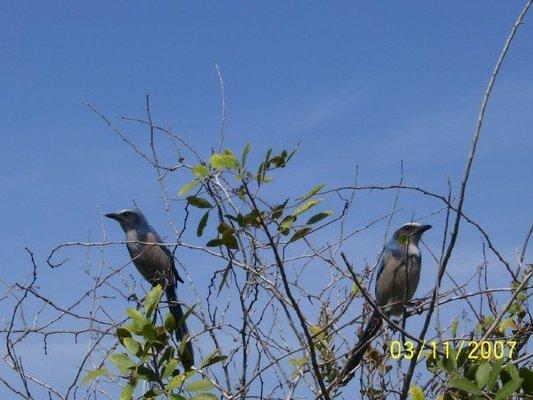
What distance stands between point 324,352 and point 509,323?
0.96 metres

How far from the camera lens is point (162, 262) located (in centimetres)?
832

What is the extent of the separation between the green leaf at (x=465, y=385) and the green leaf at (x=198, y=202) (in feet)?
3.85

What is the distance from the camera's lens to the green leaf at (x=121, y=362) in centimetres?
345

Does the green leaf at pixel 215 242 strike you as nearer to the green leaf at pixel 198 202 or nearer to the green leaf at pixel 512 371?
the green leaf at pixel 198 202

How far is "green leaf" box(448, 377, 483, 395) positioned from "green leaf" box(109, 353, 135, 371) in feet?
4.28

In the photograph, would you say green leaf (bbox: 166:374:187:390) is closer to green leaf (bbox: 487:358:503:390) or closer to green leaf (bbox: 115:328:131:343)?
green leaf (bbox: 115:328:131:343)

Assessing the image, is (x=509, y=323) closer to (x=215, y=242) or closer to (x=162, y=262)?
(x=215, y=242)

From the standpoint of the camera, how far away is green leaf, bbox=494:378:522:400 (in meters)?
2.89

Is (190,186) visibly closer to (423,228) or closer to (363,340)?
(363,340)

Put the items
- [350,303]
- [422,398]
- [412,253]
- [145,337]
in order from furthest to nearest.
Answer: [412,253] → [350,303] → [145,337] → [422,398]

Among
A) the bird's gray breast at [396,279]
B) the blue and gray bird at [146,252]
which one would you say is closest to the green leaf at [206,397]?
the bird's gray breast at [396,279]

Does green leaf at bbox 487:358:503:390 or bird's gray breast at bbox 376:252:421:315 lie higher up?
bird's gray breast at bbox 376:252:421:315

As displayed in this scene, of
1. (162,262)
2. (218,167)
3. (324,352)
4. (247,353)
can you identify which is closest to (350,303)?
(324,352)

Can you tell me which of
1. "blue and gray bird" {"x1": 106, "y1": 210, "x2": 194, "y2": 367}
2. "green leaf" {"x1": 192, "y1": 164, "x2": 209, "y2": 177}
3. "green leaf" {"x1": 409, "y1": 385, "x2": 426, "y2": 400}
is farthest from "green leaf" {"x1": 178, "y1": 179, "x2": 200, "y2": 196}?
"blue and gray bird" {"x1": 106, "y1": 210, "x2": 194, "y2": 367}
